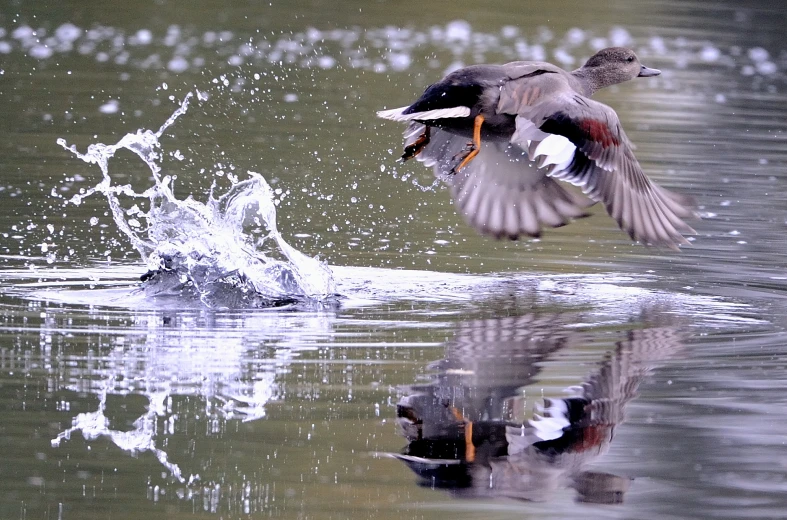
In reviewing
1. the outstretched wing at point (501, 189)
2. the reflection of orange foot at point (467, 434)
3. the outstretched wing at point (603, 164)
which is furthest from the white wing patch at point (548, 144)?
the reflection of orange foot at point (467, 434)

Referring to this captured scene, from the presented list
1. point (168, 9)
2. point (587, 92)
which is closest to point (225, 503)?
point (587, 92)

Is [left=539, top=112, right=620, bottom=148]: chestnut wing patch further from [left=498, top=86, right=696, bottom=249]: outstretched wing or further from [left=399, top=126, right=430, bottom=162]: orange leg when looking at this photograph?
[left=399, top=126, right=430, bottom=162]: orange leg

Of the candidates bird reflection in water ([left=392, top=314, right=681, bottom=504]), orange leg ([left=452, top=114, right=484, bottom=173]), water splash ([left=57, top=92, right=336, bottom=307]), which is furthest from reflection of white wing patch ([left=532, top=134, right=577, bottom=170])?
water splash ([left=57, top=92, right=336, bottom=307])

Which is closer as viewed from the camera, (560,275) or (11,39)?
(560,275)

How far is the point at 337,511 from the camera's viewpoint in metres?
4.09

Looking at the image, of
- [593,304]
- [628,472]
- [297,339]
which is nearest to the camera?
[628,472]

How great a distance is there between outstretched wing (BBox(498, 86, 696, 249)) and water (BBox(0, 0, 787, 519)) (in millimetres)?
464

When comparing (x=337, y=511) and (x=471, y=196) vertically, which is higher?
(x=471, y=196)

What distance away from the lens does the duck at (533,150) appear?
6934 mm

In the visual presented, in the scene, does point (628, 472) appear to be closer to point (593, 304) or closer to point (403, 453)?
point (403, 453)

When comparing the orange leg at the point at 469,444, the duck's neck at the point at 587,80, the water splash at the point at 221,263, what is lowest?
the orange leg at the point at 469,444

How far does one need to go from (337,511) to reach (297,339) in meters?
2.02

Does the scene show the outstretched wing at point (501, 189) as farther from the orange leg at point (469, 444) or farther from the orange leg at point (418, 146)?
the orange leg at point (469, 444)

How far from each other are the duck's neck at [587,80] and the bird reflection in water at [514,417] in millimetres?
2192
